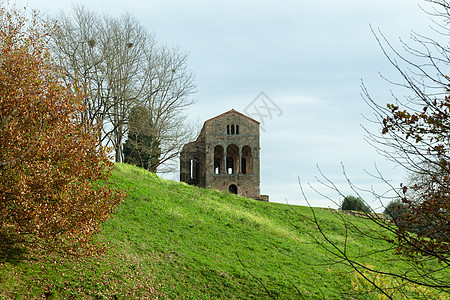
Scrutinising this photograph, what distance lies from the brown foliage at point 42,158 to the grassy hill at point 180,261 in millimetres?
1128

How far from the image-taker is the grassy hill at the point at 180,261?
9984mm

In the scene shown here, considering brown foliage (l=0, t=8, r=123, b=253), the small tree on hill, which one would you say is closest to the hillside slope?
brown foliage (l=0, t=8, r=123, b=253)

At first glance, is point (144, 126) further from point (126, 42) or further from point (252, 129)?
point (252, 129)

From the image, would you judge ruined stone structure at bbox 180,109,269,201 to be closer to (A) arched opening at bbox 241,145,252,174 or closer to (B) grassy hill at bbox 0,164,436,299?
(A) arched opening at bbox 241,145,252,174

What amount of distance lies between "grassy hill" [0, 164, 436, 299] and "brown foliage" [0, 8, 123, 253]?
3.70 feet

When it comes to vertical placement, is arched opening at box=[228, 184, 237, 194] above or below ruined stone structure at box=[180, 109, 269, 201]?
below

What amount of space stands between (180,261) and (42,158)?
6.26 m

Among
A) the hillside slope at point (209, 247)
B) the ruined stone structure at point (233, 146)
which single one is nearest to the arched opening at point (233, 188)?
the ruined stone structure at point (233, 146)

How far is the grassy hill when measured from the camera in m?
9.98

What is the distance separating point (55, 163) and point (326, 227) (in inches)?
846

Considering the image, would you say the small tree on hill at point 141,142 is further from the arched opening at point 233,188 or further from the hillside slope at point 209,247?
the arched opening at point 233,188

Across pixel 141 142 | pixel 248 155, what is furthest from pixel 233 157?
pixel 141 142

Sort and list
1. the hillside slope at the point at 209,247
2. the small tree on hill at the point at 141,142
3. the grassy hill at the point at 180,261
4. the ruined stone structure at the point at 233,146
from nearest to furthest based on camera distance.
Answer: the grassy hill at the point at 180,261
the hillside slope at the point at 209,247
the small tree on hill at the point at 141,142
the ruined stone structure at the point at 233,146

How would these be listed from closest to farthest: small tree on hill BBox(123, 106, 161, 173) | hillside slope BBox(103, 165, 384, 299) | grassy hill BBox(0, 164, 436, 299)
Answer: grassy hill BBox(0, 164, 436, 299)
hillside slope BBox(103, 165, 384, 299)
small tree on hill BBox(123, 106, 161, 173)
